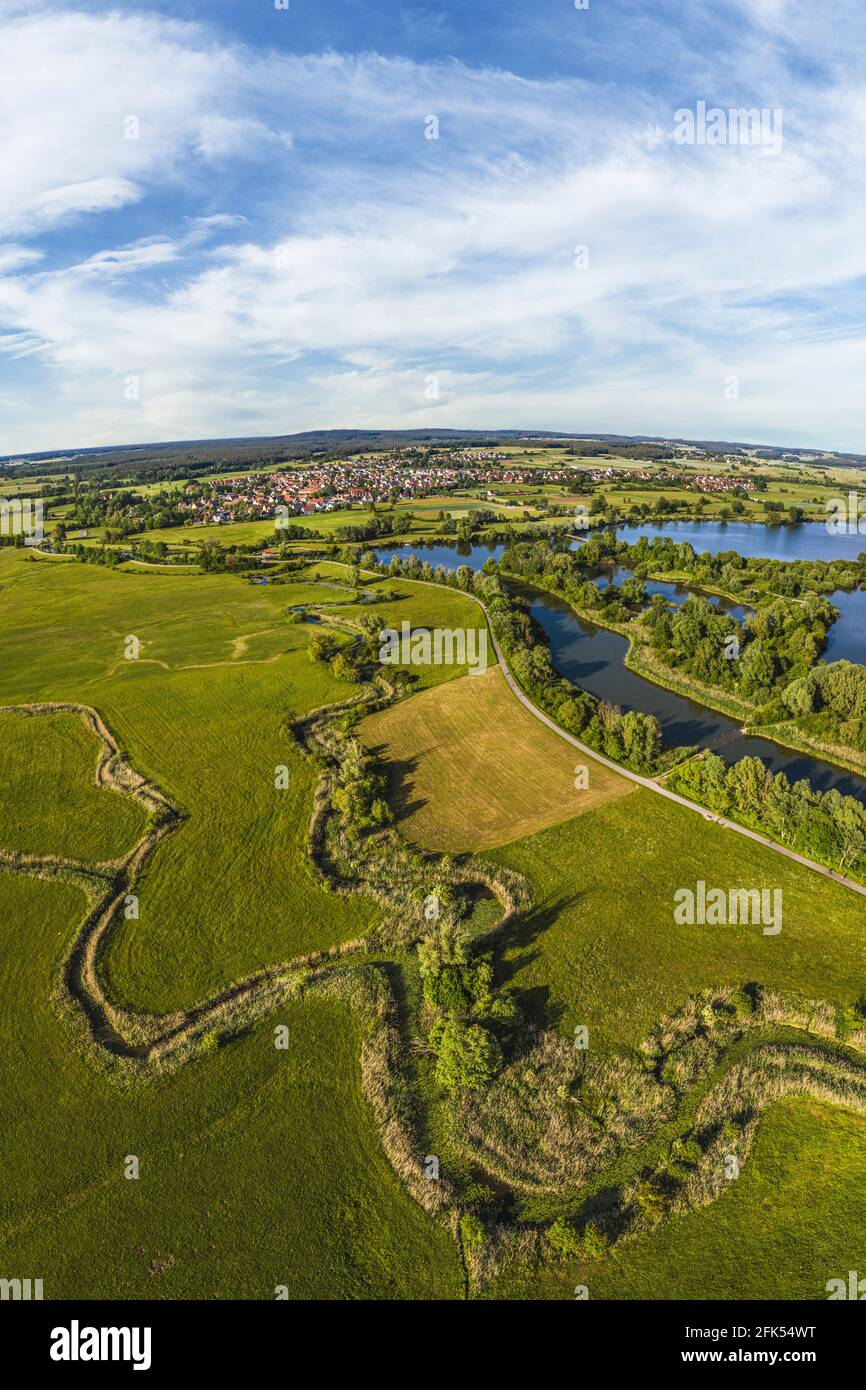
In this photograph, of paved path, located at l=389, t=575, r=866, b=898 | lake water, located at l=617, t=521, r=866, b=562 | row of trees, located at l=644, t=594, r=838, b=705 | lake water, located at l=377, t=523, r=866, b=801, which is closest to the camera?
paved path, located at l=389, t=575, r=866, b=898

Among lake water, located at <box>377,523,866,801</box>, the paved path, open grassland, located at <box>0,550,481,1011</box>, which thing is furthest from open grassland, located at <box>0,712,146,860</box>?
lake water, located at <box>377,523,866,801</box>

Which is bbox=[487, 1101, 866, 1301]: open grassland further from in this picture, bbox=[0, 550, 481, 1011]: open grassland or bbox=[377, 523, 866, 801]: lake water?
bbox=[377, 523, 866, 801]: lake water

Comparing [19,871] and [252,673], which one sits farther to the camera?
[252,673]
